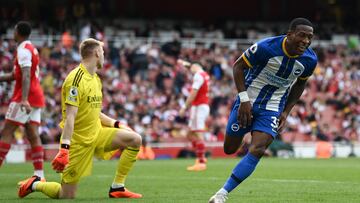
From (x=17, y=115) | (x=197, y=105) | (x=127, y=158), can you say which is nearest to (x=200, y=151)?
(x=197, y=105)

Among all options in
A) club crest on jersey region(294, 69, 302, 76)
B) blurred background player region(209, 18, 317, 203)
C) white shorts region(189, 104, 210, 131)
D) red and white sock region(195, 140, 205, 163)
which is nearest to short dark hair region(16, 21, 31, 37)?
blurred background player region(209, 18, 317, 203)

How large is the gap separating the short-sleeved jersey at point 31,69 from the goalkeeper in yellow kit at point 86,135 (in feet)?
8.97

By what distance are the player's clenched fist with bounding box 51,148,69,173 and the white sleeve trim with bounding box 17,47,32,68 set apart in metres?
3.58

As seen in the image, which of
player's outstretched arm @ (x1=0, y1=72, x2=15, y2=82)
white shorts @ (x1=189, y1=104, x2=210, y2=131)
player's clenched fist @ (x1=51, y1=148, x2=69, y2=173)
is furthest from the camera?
white shorts @ (x1=189, y1=104, x2=210, y2=131)

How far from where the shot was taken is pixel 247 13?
42.3 meters

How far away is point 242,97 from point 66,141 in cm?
215

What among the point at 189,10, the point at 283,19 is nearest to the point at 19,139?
the point at 189,10

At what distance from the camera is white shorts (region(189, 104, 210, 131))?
736 inches

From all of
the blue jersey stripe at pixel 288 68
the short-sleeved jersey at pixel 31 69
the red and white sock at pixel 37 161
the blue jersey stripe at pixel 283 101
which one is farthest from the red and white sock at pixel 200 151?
the blue jersey stripe at pixel 288 68

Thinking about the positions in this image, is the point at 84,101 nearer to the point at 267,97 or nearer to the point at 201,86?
the point at 267,97

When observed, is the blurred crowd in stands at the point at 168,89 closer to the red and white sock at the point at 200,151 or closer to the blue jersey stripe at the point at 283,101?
the red and white sock at the point at 200,151

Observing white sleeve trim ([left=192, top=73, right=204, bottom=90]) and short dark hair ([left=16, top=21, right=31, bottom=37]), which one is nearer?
short dark hair ([left=16, top=21, right=31, bottom=37])

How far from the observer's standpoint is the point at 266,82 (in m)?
10.2

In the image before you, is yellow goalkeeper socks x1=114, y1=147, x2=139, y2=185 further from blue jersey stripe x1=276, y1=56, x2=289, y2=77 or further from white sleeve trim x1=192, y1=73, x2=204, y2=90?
white sleeve trim x1=192, y1=73, x2=204, y2=90
